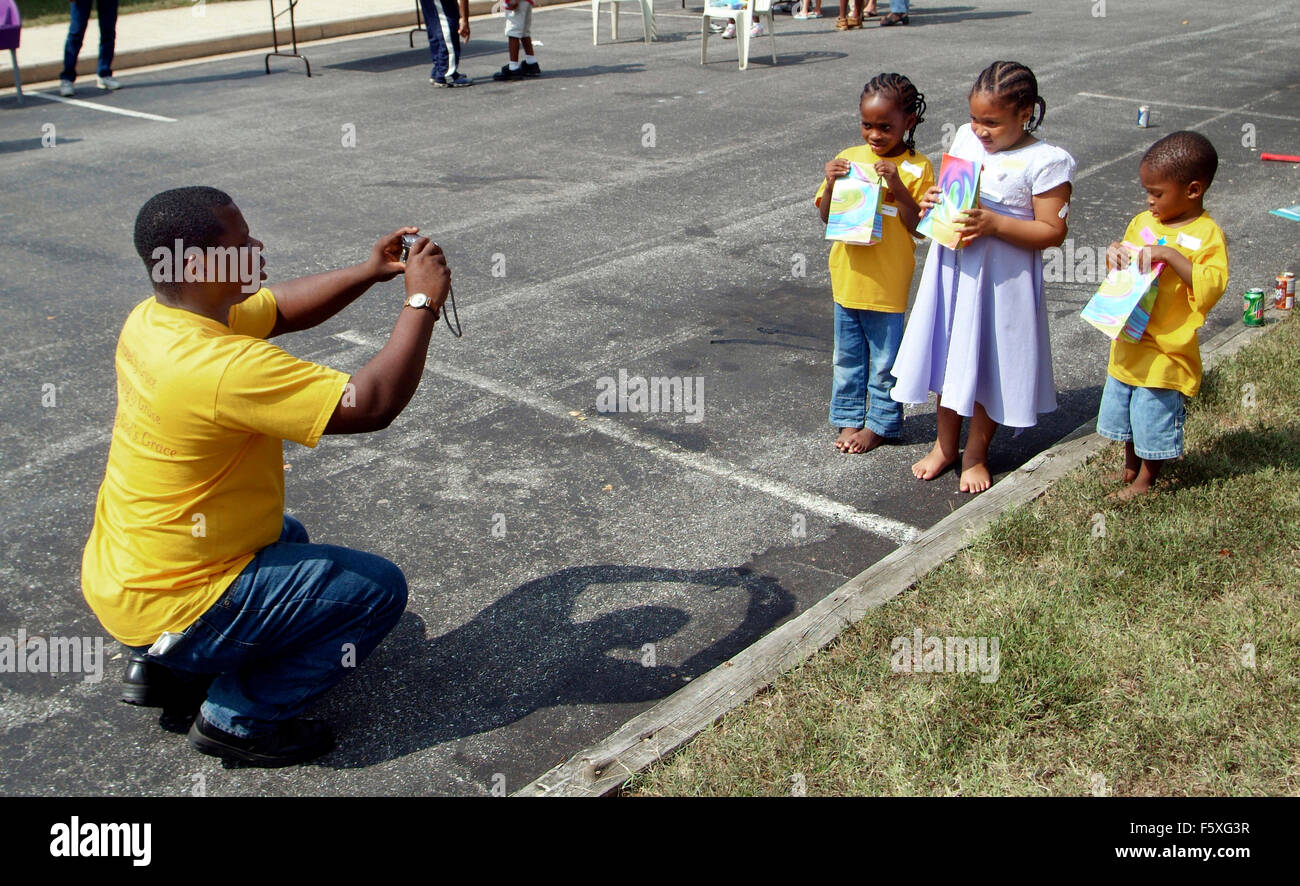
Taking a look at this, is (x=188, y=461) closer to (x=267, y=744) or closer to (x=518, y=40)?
Answer: (x=267, y=744)

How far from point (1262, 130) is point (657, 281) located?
21.8ft

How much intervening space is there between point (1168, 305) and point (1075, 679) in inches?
62.5

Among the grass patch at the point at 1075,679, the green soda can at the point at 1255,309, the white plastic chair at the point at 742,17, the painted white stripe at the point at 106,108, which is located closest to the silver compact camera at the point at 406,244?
the grass patch at the point at 1075,679

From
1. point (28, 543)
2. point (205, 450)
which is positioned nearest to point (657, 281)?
point (28, 543)

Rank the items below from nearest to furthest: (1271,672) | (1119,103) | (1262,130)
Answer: (1271,672) < (1262,130) < (1119,103)

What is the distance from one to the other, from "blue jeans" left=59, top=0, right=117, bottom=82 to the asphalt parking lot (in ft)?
1.45

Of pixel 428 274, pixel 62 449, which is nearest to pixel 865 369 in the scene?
pixel 428 274

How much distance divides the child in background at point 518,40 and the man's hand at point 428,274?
1054cm

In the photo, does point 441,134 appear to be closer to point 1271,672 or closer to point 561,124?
point 561,124

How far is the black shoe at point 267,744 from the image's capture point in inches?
136

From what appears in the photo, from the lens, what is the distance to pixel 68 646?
160 inches

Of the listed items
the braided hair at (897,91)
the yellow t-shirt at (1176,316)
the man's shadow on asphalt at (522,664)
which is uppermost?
the braided hair at (897,91)

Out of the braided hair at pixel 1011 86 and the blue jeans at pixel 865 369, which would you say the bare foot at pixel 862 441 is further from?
the braided hair at pixel 1011 86

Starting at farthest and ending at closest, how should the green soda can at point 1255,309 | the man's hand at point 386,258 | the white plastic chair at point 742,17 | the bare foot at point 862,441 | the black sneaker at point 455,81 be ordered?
1. the white plastic chair at point 742,17
2. the black sneaker at point 455,81
3. the green soda can at point 1255,309
4. the bare foot at point 862,441
5. the man's hand at point 386,258
